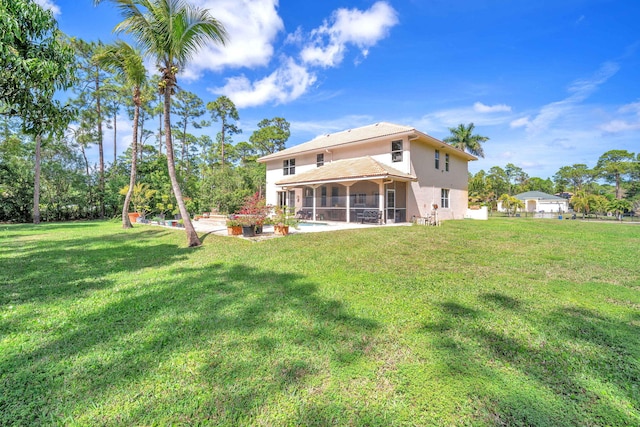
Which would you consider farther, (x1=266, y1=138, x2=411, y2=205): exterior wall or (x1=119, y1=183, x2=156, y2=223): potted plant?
(x1=119, y1=183, x2=156, y2=223): potted plant

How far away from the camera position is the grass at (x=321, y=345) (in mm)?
1983

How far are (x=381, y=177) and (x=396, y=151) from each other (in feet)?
12.2

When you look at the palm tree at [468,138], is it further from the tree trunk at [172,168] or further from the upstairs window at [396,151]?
the tree trunk at [172,168]

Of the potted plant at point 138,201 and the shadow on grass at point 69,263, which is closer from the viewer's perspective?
the shadow on grass at point 69,263

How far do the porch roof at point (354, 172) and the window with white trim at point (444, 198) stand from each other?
14.9 ft

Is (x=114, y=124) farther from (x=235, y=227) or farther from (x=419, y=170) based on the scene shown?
(x=419, y=170)

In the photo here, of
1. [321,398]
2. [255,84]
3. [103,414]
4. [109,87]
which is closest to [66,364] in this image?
[103,414]

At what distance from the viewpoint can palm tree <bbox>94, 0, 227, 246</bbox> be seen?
25.4 ft

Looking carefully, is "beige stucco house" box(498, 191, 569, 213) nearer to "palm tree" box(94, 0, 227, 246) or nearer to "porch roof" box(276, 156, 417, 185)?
"porch roof" box(276, 156, 417, 185)

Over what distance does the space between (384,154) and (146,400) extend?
56.6ft

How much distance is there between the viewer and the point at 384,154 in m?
17.5

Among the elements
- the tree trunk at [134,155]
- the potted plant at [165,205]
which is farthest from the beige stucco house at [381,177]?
the tree trunk at [134,155]

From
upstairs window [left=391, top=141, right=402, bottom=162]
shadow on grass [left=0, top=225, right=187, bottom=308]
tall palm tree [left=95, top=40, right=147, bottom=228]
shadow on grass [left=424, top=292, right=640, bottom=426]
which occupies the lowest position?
shadow on grass [left=424, top=292, right=640, bottom=426]

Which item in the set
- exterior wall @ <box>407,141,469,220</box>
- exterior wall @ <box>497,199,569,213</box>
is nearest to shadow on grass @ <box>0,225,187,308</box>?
exterior wall @ <box>407,141,469,220</box>
